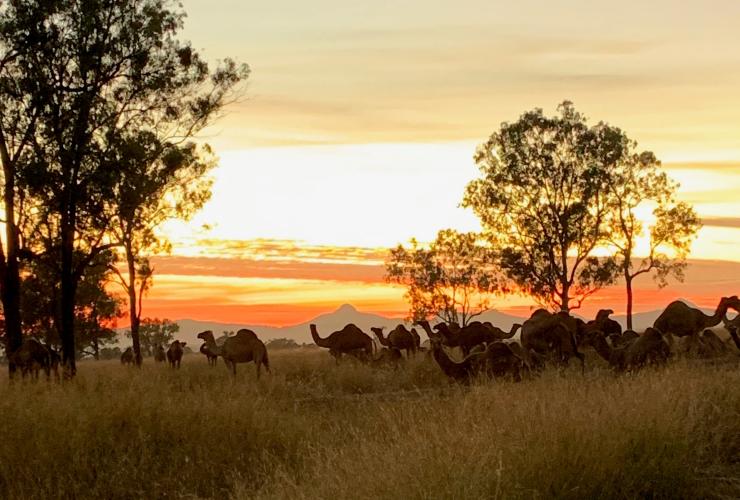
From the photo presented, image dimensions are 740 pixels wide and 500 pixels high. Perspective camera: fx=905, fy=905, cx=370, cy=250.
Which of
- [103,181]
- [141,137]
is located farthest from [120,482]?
[141,137]

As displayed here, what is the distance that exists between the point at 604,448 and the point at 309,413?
8.77 meters

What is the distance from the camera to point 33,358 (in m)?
24.3

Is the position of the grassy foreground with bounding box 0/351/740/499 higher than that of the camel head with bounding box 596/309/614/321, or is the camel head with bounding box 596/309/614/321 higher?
the camel head with bounding box 596/309/614/321

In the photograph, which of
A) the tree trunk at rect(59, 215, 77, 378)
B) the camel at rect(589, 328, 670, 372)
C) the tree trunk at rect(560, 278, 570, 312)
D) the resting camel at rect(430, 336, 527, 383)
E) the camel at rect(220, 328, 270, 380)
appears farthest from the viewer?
the tree trunk at rect(560, 278, 570, 312)

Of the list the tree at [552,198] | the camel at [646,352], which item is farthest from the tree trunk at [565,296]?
the camel at [646,352]

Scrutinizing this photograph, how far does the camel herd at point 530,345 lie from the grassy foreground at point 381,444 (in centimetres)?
145

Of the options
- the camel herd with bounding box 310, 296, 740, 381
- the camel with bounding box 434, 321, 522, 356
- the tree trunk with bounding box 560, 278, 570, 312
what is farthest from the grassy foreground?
the tree trunk with bounding box 560, 278, 570, 312

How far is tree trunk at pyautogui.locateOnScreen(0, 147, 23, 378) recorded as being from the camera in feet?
80.8

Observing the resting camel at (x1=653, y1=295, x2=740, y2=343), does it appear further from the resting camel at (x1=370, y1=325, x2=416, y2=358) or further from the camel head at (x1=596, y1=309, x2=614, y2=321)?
the resting camel at (x1=370, y1=325, x2=416, y2=358)

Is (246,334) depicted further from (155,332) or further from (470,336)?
(155,332)

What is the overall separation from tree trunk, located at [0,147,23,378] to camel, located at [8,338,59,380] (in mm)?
296

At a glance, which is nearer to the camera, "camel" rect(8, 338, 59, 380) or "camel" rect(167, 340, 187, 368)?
"camel" rect(8, 338, 59, 380)

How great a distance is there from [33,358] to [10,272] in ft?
8.09

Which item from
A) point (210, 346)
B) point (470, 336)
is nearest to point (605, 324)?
point (470, 336)
